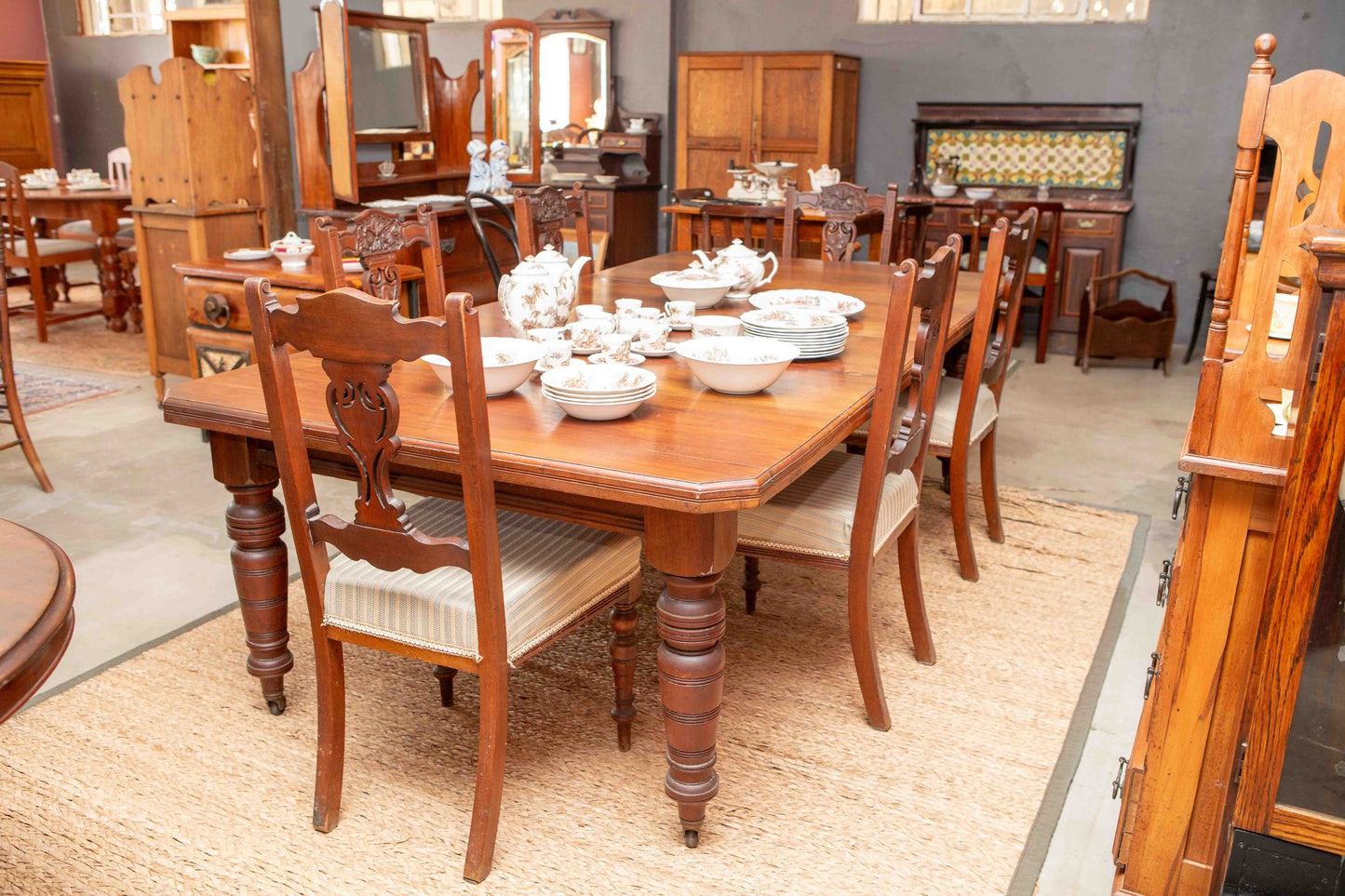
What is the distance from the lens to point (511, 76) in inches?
210

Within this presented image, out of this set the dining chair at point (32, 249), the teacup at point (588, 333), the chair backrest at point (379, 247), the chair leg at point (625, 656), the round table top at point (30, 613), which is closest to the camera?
the round table top at point (30, 613)

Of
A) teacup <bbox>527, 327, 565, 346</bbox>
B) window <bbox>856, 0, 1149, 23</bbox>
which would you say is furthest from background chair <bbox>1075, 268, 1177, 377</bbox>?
teacup <bbox>527, 327, 565, 346</bbox>

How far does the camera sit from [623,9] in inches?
291

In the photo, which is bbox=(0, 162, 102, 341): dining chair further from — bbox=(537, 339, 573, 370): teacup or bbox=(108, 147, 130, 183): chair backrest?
bbox=(537, 339, 573, 370): teacup

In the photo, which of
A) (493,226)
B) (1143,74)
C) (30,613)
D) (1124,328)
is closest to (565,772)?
(30,613)

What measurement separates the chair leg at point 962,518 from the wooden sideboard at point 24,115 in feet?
28.9

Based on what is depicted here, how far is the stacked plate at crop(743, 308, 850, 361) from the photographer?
234 cm

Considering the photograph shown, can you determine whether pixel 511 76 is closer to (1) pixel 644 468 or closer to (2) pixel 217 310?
(2) pixel 217 310

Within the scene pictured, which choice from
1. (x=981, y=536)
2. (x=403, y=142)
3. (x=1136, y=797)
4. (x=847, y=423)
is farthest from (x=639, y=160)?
(x=1136, y=797)

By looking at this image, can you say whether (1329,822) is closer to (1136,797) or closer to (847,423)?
(1136,797)

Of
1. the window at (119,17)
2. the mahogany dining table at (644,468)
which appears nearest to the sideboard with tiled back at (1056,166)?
the mahogany dining table at (644,468)

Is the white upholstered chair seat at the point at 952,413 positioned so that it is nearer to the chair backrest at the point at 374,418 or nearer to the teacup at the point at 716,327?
the teacup at the point at 716,327

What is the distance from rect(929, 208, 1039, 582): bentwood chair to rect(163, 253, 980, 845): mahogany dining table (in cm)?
57

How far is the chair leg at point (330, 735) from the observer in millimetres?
1882
